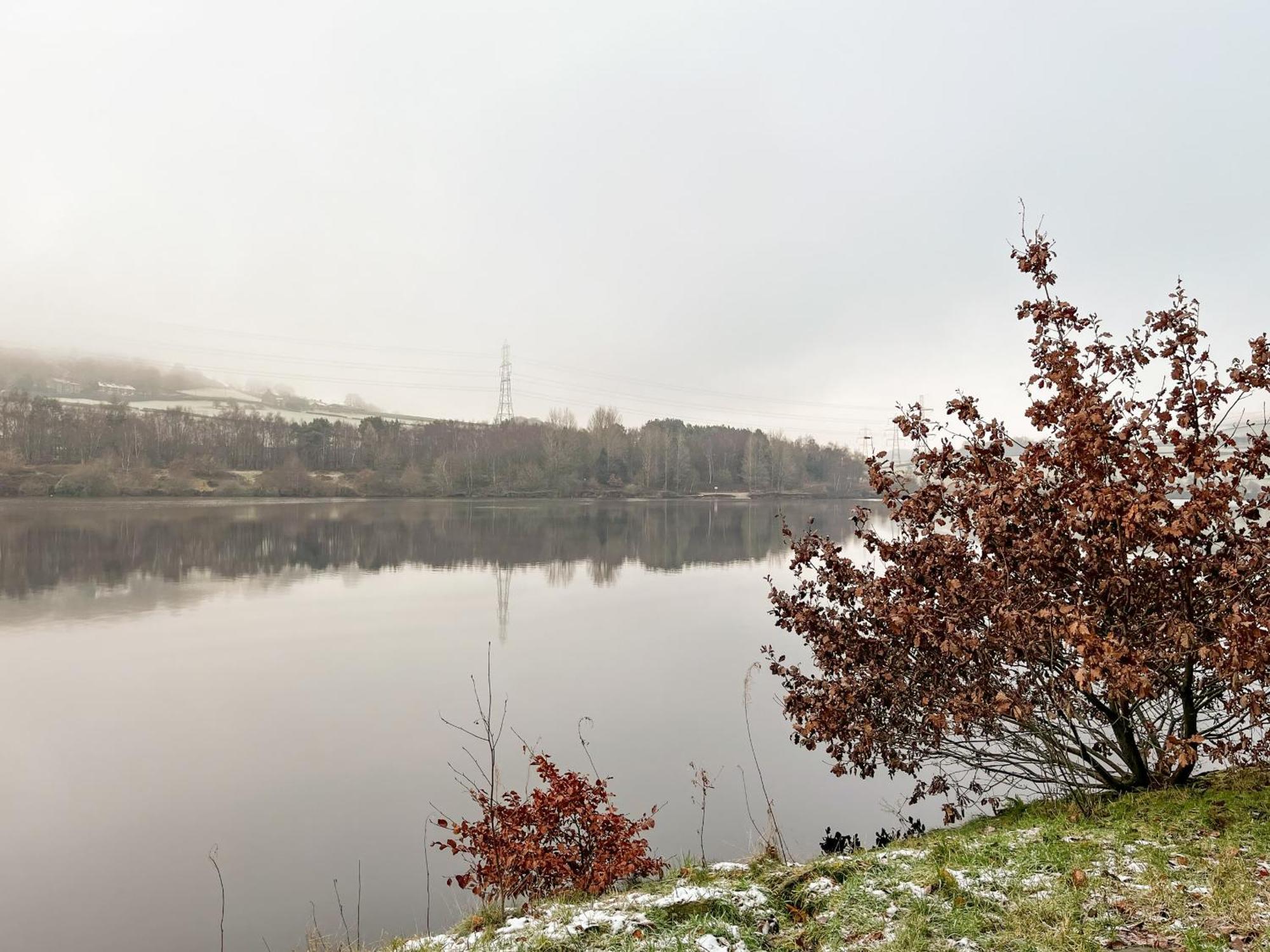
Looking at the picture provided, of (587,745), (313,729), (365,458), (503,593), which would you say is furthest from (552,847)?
(365,458)

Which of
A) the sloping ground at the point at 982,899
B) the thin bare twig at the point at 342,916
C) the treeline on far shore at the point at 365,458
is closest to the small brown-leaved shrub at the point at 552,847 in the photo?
the sloping ground at the point at 982,899

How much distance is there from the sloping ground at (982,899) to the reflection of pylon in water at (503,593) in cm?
1251

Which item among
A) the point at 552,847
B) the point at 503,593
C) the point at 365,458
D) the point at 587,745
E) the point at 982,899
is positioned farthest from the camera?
the point at 365,458

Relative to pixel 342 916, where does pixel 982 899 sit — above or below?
above

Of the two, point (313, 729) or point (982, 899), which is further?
point (313, 729)

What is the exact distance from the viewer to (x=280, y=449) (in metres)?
104

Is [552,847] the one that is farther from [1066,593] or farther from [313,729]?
[313,729]

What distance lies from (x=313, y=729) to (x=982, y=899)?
9.21 m

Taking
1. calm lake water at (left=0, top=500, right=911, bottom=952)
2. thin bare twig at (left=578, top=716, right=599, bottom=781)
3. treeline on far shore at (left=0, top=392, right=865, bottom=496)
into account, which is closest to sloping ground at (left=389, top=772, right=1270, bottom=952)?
calm lake water at (left=0, top=500, right=911, bottom=952)

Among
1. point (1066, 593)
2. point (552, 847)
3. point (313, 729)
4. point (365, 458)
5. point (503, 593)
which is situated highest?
point (365, 458)

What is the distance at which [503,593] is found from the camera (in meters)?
23.7

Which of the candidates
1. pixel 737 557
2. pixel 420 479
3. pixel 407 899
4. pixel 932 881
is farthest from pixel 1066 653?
pixel 420 479

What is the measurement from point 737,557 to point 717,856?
2893cm

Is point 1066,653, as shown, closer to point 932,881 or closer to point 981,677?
point 981,677
